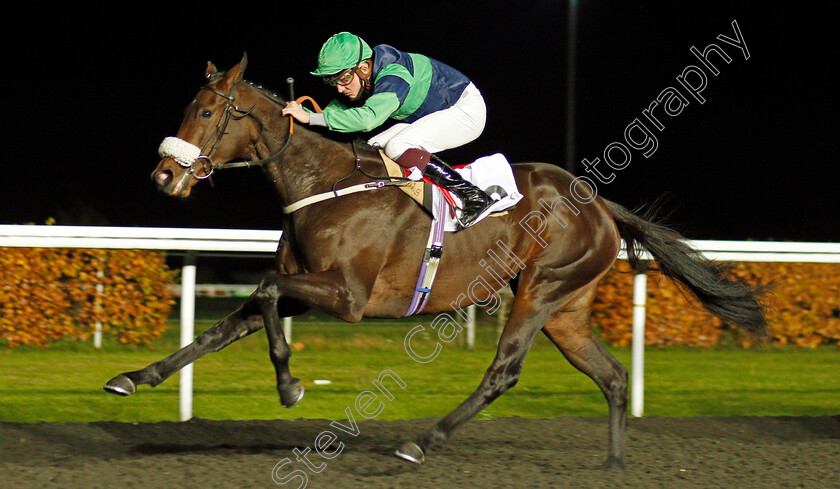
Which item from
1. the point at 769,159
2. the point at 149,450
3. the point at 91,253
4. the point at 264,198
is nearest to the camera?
the point at 149,450

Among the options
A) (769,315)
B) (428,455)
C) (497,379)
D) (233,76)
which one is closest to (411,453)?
(428,455)

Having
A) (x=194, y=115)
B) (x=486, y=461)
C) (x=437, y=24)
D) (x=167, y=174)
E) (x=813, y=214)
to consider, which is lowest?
(x=486, y=461)

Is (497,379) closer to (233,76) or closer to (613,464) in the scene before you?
(613,464)

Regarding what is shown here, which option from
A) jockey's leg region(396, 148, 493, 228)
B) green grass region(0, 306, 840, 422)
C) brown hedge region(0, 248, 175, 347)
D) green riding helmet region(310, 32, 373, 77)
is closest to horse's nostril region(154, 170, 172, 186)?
green riding helmet region(310, 32, 373, 77)

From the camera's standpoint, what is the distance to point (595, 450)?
3748mm

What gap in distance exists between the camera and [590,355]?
3.82 metres

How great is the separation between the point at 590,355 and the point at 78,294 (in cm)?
372

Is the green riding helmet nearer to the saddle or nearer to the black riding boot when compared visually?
the saddle

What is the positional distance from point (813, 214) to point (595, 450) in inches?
562

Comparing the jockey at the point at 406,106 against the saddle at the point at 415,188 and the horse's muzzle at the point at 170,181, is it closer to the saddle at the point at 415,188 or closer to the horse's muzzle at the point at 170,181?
the saddle at the point at 415,188

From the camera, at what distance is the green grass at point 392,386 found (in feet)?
15.4

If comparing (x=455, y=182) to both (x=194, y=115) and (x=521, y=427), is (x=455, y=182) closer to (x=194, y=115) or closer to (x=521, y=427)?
(x=194, y=115)

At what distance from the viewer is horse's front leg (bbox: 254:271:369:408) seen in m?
3.04

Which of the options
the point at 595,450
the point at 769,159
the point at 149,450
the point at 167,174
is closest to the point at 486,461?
the point at 595,450
